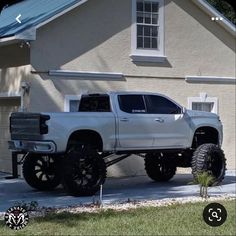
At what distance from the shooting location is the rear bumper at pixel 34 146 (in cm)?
1345

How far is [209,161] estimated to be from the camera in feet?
50.8

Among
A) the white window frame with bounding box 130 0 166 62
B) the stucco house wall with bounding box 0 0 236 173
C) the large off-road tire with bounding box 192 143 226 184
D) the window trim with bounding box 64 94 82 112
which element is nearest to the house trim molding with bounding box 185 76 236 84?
the stucco house wall with bounding box 0 0 236 173

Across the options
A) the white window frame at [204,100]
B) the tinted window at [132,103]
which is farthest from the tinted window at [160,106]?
the white window frame at [204,100]

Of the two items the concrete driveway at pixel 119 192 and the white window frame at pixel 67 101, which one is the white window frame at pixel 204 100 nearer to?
the concrete driveway at pixel 119 192

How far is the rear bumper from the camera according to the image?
13.5 meters

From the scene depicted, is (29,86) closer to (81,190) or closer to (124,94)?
(124,94)

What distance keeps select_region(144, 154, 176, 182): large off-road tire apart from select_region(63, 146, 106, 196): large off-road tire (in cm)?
317

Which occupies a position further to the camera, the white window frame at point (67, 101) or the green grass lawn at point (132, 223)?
the white window frame at point (67, 101)

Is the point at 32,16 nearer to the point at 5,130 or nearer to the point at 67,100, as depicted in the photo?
the point at 67,100

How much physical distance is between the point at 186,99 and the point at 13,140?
6.59 metres

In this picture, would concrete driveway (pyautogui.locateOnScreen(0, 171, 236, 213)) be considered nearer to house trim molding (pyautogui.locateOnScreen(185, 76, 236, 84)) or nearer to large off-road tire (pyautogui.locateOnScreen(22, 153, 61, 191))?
large off-road tire (pyautogui.locateOnScreen(22, 153, 61, 191))

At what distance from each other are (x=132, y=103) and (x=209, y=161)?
7.50ft

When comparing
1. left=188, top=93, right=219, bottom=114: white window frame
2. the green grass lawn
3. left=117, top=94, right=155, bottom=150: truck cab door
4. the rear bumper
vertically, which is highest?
left=188, top=93, right=219, bottom=114: white window frame

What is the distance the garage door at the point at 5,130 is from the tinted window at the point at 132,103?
4.27 meters
